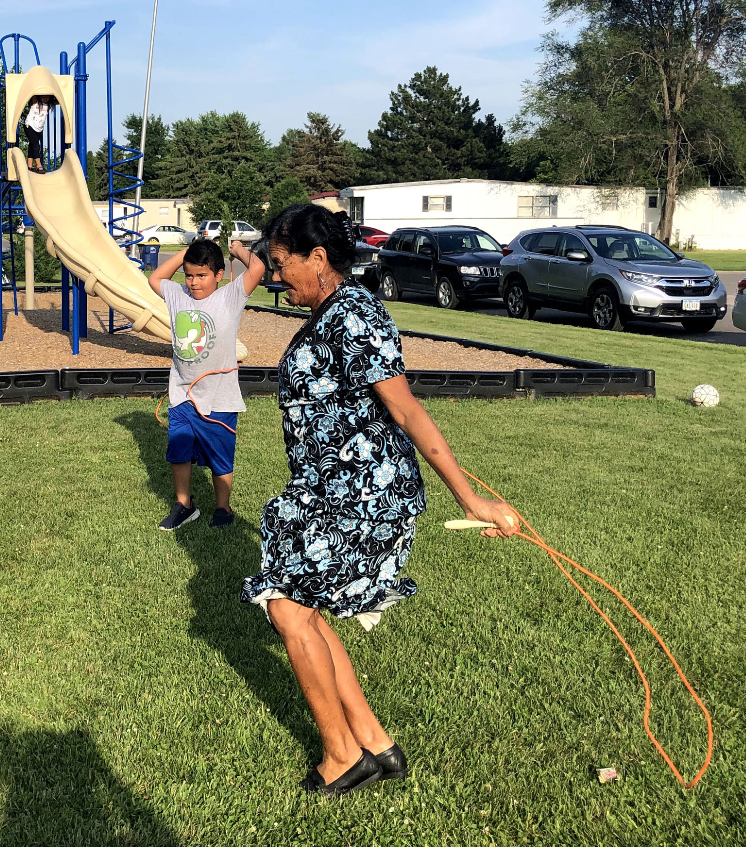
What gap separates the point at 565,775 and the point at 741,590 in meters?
2.01

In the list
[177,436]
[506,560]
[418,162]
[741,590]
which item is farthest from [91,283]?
[418,162]

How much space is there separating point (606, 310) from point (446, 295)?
17.2 ft

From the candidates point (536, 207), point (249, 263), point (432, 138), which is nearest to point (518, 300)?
point (249, 263)

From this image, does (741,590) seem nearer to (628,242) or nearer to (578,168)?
(628,242)

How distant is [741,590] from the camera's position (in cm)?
482

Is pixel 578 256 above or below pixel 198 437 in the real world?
above

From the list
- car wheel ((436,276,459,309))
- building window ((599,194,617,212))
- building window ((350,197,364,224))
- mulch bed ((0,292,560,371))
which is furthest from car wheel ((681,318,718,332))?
building window ((599,194,617,212))

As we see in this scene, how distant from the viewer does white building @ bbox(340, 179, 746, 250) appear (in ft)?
158

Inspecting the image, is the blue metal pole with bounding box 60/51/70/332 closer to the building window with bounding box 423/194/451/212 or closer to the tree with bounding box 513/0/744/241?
the building window with bounding box 423/194/451/212

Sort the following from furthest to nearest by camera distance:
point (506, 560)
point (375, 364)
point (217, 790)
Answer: point (506, 560) → point (217, 790) → point (375, 364)

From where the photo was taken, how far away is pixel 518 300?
1931 cm

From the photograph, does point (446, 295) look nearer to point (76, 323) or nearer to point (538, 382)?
point (76, 323)

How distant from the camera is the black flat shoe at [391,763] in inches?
126

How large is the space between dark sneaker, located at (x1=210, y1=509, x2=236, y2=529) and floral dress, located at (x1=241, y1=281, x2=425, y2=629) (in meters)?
2.66
